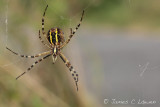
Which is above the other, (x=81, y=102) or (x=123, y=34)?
(x=123, y=34)

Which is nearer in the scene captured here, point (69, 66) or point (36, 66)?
point (36, 66)

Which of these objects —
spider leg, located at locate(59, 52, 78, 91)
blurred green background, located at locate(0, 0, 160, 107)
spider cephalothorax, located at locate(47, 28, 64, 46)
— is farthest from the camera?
spider leg, located at locate(59, 52, 78, 91)

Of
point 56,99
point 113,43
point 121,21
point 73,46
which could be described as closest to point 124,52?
point 113,43

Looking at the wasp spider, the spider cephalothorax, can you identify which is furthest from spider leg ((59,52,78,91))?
the spider cephalothorax

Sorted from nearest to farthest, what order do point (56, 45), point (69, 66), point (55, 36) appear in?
point (55, 36) → point (56, 45) → point (69, 66)

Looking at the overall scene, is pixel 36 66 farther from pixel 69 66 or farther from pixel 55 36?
pixel 55 36

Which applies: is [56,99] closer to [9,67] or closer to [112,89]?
[9,67]

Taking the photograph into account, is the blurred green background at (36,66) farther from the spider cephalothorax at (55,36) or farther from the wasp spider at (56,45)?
the spider cephalothorax at (55,36)

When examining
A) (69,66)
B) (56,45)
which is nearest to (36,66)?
(56,45)

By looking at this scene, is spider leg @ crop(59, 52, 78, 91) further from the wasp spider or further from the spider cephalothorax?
the spider cephalothorax

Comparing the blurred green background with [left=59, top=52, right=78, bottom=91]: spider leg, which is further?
[left=59, top=52, right=78, bottom=91]: spider leg

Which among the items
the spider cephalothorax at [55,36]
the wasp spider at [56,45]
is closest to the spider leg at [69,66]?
the wasp spider at [56,45]
